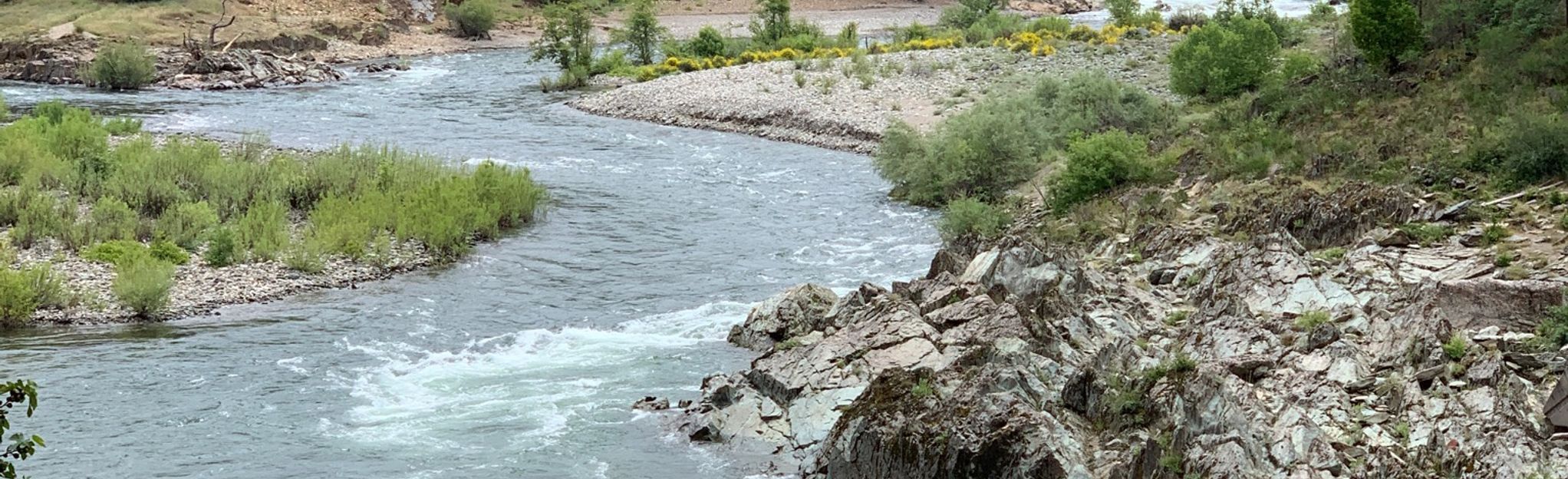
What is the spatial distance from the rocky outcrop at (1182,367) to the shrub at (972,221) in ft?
18.5

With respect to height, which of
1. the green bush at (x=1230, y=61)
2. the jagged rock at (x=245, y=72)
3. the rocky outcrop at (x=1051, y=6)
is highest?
the green bush at (x=1230, y=61)

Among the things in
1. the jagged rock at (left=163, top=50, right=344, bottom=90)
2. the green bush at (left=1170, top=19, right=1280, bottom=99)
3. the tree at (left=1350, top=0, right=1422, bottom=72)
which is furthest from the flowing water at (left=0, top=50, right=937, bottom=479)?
the jagged rock at (left=163, top=50, right=344, bottom=90)

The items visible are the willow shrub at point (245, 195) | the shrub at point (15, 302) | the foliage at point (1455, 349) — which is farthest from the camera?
the willow shrub at point (245, 195)

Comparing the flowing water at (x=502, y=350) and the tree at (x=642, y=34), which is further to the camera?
the tree at (x=642, y=34)

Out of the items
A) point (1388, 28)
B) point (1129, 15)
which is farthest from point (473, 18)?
point (1388, 28)

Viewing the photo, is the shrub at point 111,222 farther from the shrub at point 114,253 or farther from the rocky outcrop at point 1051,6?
the rocky outcrop at point 1051,6

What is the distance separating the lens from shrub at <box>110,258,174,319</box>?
2192 centimetres

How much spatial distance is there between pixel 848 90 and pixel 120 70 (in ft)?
96.3

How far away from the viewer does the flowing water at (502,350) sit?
16.3 metres

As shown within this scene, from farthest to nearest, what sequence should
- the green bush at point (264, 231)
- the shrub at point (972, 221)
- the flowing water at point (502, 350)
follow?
the shrub at point (972, 221) < the green bush at point (264, 231) < the flowing water at point (502, 350)

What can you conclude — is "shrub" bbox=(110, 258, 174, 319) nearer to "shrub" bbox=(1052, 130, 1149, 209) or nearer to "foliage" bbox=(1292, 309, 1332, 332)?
"shrub" bbox=(1052, 130, 1149, 209)

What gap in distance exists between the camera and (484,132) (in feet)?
146

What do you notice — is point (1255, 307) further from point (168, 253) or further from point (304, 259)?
point (168, 253)

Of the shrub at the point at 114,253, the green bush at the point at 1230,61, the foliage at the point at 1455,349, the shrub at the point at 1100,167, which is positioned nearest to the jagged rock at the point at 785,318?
the shrub at the point at 1100,167
